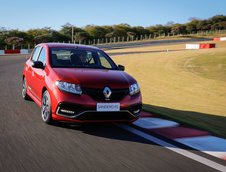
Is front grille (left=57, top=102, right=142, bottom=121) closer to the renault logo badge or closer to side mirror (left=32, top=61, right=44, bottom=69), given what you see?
the renault logo badge

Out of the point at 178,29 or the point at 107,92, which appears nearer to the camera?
the point at 107,92

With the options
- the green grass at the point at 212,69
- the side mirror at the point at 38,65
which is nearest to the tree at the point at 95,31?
the green grass at the point at 212,69

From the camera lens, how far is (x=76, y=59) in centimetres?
800

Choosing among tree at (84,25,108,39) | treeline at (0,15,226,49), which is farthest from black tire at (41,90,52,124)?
tree at (84,25,108,39)

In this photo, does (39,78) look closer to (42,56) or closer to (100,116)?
(42,56)

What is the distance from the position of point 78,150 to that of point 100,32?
295ft

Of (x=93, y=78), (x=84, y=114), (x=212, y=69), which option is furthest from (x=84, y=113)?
(x=212, y=69)

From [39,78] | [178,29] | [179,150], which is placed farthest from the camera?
[178,29]

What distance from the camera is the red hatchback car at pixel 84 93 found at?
652 centimetres

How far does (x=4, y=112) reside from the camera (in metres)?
8.34

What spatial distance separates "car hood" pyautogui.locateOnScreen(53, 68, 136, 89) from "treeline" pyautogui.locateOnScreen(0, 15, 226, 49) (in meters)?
53.2

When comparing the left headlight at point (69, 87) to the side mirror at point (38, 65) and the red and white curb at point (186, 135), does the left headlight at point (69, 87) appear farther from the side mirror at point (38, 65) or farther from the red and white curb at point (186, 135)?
the red and white curb at point (186, 135)

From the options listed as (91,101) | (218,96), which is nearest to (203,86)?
(218,96)

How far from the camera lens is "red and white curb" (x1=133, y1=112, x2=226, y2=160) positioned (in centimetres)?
580
